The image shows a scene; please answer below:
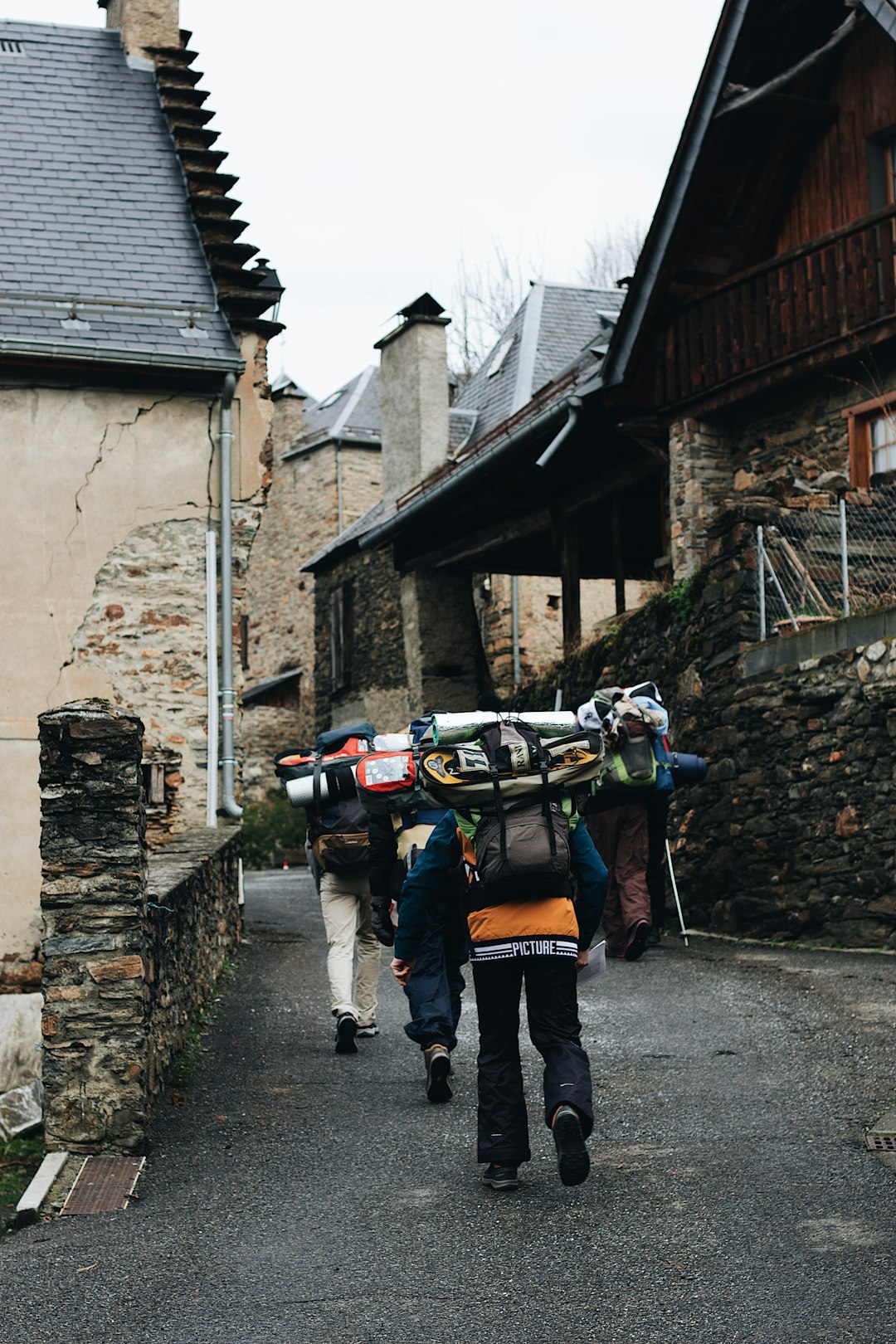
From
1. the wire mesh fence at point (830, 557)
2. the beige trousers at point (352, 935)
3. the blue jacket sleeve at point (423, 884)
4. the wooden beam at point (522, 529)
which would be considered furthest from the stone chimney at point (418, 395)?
the blue jacket sleeve at point (423, 884)

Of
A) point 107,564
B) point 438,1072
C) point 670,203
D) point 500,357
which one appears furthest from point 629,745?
point 500,357

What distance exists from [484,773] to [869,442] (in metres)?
10.6

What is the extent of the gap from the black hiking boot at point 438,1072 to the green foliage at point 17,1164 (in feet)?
5.92

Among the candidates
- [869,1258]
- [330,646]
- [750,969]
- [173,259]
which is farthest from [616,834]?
[330,646]

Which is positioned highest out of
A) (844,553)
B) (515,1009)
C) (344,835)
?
(844,553)

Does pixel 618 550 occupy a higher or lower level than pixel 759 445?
lower

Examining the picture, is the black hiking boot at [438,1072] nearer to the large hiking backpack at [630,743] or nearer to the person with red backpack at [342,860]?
the person with red backpack at [342,860]

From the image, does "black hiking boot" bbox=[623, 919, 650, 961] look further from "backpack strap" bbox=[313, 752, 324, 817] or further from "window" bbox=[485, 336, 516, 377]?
"window" bbox=[485, 336, 516, 377]

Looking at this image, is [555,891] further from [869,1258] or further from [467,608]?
[467,608]

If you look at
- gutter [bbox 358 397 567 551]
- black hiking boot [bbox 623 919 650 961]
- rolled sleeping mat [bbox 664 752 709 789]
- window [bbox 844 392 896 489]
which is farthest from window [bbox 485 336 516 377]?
black hiking boot [bbox 623 919 650 961]

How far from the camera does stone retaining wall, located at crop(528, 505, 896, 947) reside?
11.4 m

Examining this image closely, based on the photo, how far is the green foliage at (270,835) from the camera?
27.2m

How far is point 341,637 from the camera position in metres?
28.2

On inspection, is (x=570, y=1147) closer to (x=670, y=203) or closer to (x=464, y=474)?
(x=670, y=203)
